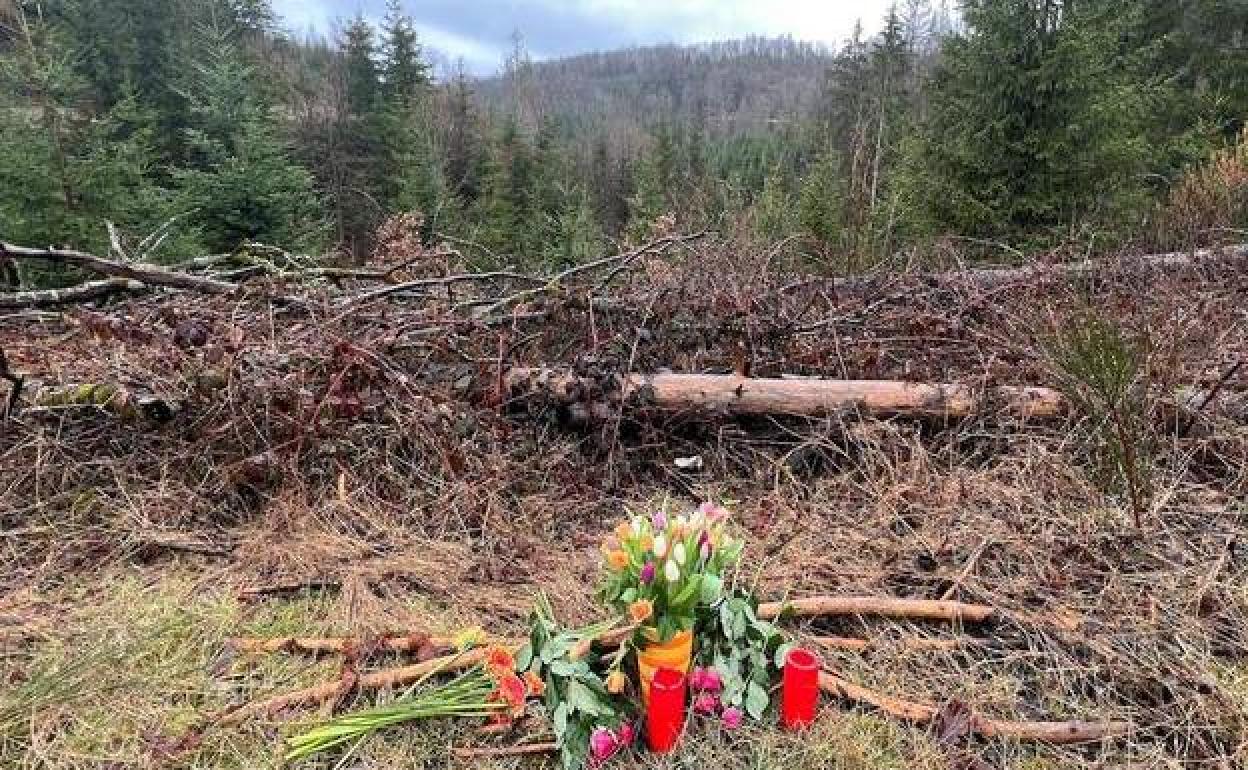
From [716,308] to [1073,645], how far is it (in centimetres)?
208

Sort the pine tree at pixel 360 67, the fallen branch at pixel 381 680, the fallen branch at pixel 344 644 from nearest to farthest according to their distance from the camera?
the fallen branch at pixel 381 680, the fallen branch at pixel 344 644, the pine tree at pixel 360 67

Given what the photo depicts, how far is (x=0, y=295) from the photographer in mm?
3336

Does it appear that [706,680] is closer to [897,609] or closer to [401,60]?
[897,609]

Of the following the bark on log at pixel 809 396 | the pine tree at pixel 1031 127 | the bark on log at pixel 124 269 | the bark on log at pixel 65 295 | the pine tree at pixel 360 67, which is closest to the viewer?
the bark on log at pixel 809 396

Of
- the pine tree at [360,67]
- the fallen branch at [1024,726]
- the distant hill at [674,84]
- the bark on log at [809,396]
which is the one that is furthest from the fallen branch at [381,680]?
the distant hill at [674,84]

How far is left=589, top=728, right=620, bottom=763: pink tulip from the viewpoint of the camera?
1.62m

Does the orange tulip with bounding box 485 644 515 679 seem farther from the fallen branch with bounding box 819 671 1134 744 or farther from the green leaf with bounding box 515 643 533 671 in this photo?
the fallen branch with bounding box 819 671 1134 744

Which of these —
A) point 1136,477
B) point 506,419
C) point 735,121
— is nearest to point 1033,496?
point 1136,477

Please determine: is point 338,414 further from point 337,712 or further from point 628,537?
point 628,537

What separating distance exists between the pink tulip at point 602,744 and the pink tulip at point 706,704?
0.23 meters

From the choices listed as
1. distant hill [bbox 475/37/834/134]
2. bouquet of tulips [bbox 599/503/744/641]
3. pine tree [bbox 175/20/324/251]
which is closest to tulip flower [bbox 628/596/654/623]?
bouquet of tulips [bbox 599/503/744/641]

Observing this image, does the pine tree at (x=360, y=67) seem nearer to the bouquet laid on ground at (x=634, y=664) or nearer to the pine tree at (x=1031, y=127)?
the pine tree at (x=1031, y=127)

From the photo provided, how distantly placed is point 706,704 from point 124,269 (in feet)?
10.8

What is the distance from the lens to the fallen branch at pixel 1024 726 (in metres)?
1.73
